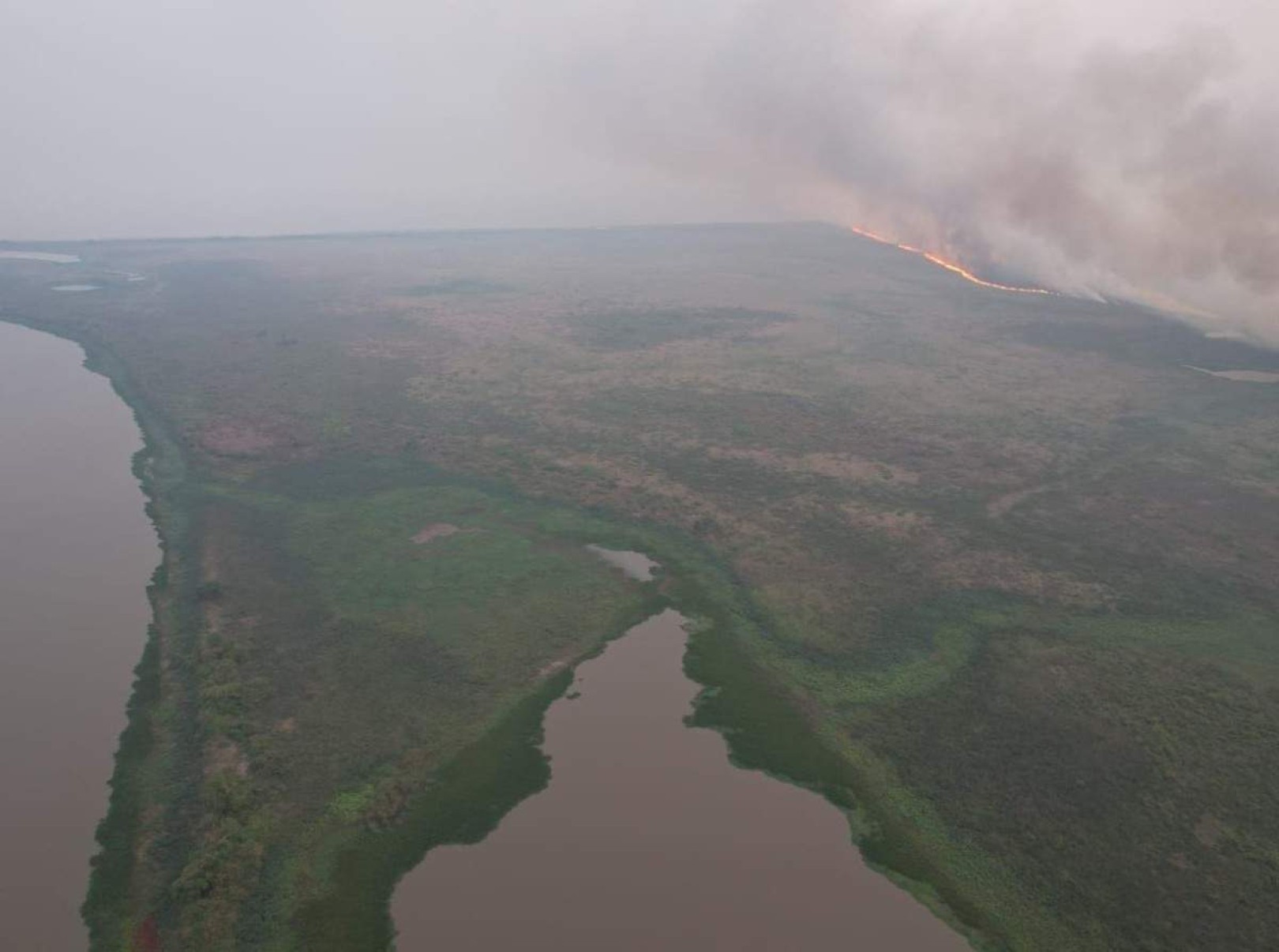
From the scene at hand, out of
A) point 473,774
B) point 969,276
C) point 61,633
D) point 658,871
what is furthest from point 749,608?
point 969,276

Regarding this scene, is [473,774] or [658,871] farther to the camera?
[473,774]

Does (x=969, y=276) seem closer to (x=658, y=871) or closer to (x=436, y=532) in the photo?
(x=436, y=532)

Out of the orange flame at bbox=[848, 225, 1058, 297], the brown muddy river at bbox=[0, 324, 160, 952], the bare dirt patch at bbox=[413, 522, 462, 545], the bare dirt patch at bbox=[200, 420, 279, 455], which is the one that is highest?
the orange flame at bbox=[848, 225, 1058, 297]

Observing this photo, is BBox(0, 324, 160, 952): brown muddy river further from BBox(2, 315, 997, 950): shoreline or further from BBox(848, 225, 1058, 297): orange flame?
BBox(848, 225, 1058, 297): orange flame

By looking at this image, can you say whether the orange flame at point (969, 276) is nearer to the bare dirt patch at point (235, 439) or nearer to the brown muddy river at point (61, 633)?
the bare dirt patch at point (235, 439)

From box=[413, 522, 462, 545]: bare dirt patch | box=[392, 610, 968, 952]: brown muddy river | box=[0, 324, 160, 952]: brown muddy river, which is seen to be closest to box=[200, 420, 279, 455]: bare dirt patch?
box=[0, 324, 160, 952]: brown muddy river

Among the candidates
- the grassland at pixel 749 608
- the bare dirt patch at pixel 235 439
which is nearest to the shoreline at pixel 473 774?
the grassland at pixel 749 608

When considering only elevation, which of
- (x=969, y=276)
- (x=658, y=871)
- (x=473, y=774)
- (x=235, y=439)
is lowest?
(x=658, y=871)

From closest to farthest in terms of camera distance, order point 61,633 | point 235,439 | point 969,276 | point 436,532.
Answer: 1. point 61,633
2. point 436,532
3. point 235,439
4. point 969,276

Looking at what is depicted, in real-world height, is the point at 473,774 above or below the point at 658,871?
above
